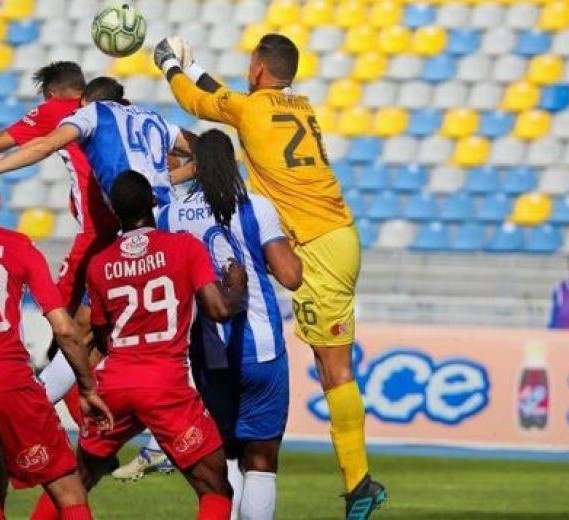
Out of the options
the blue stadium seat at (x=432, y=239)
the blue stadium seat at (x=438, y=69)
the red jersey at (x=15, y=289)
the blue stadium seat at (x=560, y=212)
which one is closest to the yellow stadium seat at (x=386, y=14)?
the blue stadium seat at (x=438, y=69)

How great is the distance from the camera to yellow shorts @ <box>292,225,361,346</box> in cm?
884

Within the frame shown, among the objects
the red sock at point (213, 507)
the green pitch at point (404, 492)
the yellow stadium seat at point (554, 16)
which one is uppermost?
the yellow stadium seat at point (554, 16)

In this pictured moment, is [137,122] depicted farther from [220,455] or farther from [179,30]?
[179,30]

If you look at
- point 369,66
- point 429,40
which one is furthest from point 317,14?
point 429,40

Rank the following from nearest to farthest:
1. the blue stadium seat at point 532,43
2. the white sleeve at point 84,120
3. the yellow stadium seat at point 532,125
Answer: the white sleeve at point 84,120, the yellow stadium seat at point 532,125, the blue stadium seat at point 532,43

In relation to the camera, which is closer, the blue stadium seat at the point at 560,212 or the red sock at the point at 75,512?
the red sock at the point at 75,512

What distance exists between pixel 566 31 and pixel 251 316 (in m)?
12.7

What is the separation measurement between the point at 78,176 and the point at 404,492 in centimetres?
377

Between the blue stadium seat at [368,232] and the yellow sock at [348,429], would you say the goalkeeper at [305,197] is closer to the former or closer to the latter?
the yellow sock at [348,429]

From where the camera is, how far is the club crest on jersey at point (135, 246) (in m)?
7.10

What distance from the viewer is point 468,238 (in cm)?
1823

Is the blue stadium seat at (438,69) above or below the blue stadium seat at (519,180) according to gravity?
→ above

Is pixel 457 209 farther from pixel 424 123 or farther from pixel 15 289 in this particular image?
pixel 15 289

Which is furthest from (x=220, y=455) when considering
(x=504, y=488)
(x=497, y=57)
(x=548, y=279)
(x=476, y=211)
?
(x=497, y=57)
